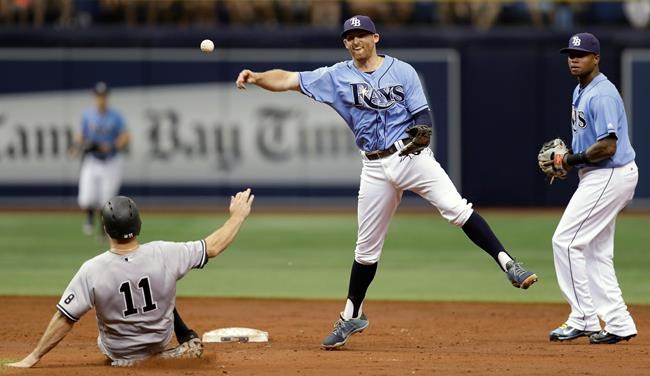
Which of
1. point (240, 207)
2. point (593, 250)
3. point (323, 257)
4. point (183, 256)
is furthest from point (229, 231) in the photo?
point (323, 257)

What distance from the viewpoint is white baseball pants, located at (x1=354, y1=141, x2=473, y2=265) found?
810cm

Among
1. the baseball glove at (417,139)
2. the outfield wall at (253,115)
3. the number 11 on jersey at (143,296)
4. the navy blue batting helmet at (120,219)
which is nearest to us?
the navy blue batting helmet at (120,219)

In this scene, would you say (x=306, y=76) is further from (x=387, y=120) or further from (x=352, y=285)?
(x=352, y=285)

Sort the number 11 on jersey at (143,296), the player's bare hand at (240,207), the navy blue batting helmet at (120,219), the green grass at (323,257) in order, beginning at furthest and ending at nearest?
the green grass at (323,257) → the player's bare hand at (240,207) → the number 11 on jersey at (143,296) → the navy blue batting helmet at (120,219)

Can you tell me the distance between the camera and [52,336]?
6.93 metres

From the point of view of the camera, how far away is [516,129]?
895 inches

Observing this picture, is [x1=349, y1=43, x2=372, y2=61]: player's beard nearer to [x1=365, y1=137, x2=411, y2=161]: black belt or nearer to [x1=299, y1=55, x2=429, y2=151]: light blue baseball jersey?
[x1=299, y1=55, x2=429, y2=151]: light blue baseball jersey

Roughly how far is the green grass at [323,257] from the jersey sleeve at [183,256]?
15.9 feet

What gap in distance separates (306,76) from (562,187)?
14804 mm

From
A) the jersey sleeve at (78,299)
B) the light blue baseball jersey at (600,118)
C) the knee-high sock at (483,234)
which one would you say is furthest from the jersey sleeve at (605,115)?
the jersey sleeve at (78,299)

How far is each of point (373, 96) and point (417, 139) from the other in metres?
0.43

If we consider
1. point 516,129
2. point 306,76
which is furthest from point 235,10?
point 306,76

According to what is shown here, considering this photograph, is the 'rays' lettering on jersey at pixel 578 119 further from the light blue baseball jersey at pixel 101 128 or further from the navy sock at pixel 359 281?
the light blue baseball jersey at pixel 101 128

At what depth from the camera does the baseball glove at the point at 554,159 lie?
8.43 meters
